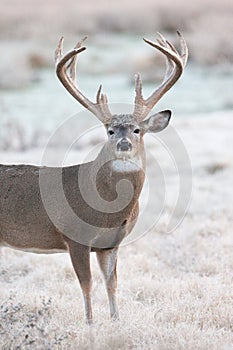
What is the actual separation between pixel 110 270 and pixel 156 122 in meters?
1.18

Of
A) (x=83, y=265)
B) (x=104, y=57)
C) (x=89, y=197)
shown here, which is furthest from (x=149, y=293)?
(x=104, y=57)

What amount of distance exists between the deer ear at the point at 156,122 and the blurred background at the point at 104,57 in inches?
335

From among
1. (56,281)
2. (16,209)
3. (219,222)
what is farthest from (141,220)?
(16,209)

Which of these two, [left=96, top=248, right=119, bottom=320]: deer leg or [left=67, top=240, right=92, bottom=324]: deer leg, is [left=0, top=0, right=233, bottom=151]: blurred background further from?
[left=67, top=240, right=92, bottom=324]: deer leg

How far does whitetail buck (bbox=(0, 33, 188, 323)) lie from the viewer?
5918mm

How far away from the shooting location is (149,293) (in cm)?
704

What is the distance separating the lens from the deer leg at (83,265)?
19.4 feet

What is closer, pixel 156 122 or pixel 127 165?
pixel 127 165

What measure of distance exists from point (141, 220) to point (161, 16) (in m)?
28.7

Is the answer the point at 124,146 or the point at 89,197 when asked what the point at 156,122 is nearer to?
the point at 124,146

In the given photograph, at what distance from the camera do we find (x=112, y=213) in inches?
235

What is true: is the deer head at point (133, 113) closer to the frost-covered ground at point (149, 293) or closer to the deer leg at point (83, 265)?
the deer leg at point (83, 265)

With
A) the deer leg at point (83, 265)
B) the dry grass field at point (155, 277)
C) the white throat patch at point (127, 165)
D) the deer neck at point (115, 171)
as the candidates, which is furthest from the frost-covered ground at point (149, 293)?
the white throat patch at point (127, 165)

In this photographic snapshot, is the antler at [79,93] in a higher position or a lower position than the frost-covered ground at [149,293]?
higher
